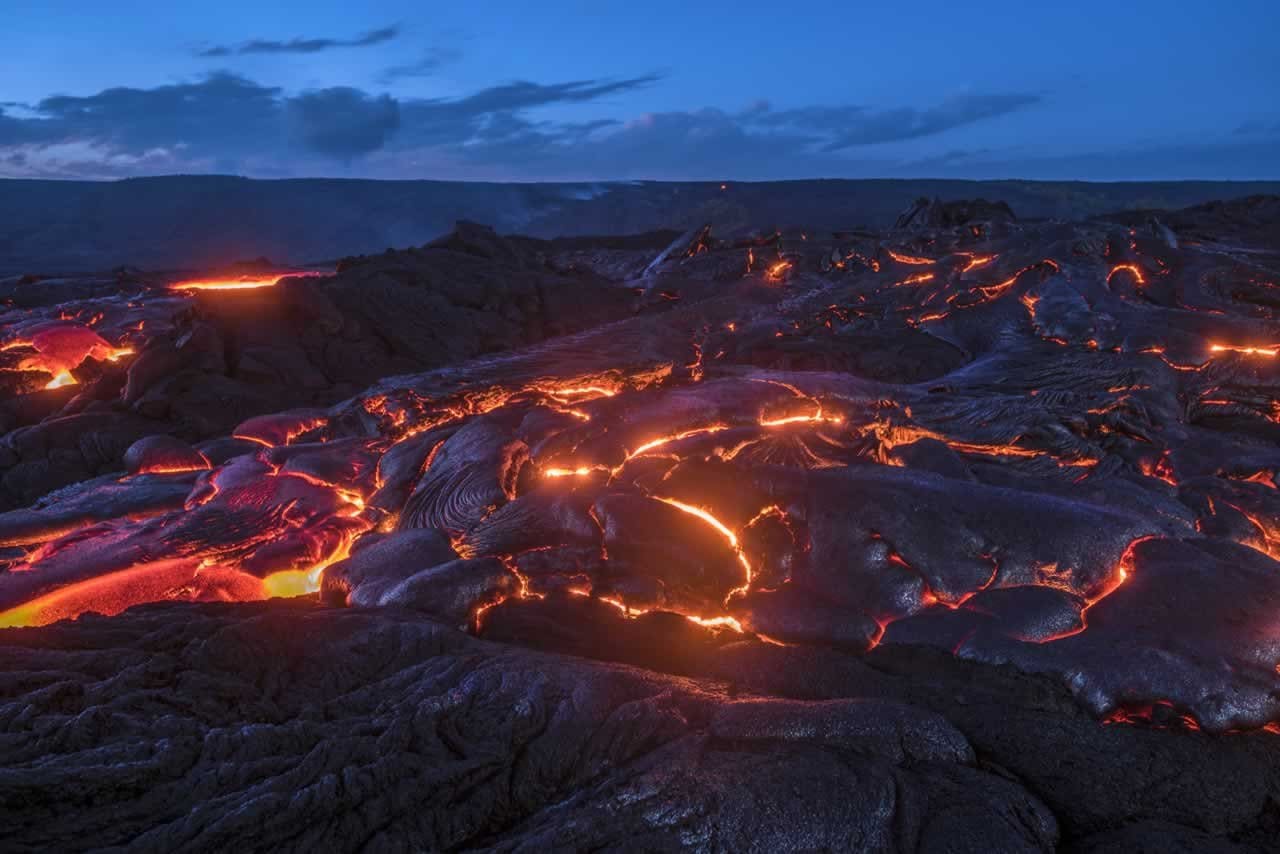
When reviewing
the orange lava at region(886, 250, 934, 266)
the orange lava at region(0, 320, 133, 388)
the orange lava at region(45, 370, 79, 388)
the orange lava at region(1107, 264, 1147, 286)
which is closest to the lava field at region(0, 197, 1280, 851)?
the orange lava at region(1107, 264, 1147, 286)

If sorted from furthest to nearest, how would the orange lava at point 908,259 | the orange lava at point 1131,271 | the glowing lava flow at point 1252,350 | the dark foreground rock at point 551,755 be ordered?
1. the orange lava at point 908,259
2. the orange lava at point 1131,271
3. the glowing lava flow at point 1252,350
4. the dark foreground rock at point 551,755

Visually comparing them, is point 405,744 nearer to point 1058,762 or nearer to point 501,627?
point 501,627

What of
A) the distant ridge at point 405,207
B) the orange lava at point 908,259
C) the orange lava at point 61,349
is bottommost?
the orange lava at point 61,349

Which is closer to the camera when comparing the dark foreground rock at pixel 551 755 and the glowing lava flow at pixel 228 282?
the dark foreground rock at pixel 551 755

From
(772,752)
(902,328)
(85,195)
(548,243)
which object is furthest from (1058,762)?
(85,195)

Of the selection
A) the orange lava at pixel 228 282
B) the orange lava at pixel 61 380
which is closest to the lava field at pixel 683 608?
the orange lava at pixel 61 380

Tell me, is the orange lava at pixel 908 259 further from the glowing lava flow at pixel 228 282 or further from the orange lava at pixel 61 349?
the glowing lava flow at pixel 228 282
